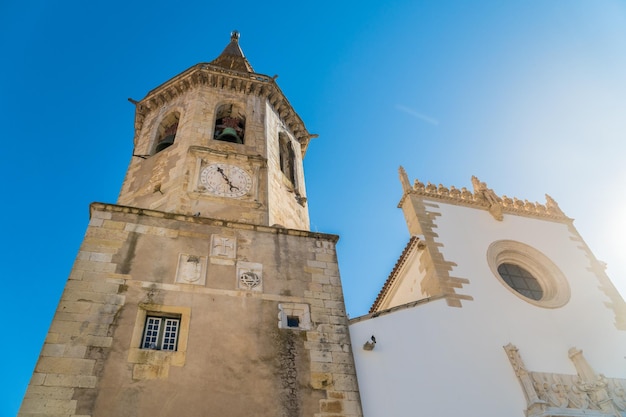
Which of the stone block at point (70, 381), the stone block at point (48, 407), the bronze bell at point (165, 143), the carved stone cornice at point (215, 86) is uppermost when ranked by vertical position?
the carved stone cornice at point (215, 86)

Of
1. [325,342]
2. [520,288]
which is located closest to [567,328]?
[520,288]

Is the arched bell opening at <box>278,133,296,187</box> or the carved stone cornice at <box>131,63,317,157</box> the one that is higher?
the carved stone cornice at <box>131,63,317,157</box>

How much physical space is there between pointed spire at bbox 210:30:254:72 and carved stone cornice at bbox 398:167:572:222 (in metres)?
6.13

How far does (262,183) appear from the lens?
10375mm

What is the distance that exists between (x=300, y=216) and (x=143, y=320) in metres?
4.92

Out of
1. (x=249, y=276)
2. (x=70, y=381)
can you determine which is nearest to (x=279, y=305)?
(x=249, y=276)

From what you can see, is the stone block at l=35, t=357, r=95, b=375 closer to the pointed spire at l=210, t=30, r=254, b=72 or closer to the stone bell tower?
the stone bell tower

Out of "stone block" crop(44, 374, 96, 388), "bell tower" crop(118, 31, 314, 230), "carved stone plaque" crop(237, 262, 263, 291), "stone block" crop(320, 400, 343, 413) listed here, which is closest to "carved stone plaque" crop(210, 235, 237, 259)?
"carved stone plaque" crop(237, 262, 263, 291)

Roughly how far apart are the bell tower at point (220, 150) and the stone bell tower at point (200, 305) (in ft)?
0.15

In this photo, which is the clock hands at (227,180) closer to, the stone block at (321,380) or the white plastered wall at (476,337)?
the white plastered wall at (476,337)

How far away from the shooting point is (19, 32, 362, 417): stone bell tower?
6.41 m

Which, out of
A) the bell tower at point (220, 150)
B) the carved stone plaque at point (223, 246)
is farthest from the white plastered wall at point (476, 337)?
the bell tower at point (220, 150)

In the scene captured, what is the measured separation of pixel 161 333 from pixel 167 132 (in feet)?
22.5

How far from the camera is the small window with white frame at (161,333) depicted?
23.1 ft
